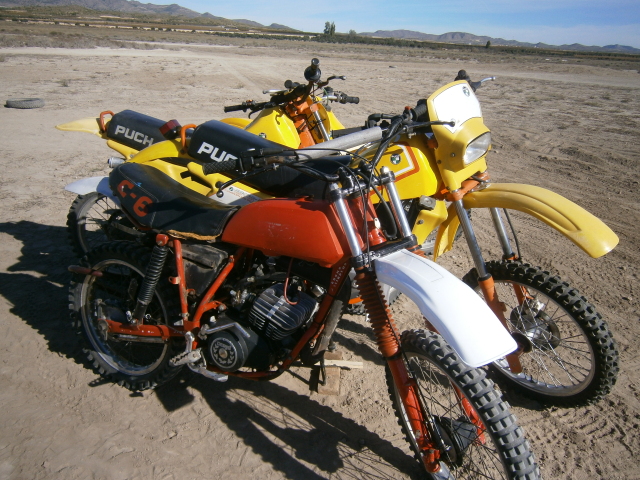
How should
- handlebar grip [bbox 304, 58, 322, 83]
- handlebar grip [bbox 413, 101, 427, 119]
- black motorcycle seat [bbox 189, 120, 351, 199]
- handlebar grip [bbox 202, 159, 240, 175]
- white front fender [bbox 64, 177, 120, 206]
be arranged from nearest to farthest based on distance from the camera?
1. handlebar grip [bbox 202, 159, 240, 175]
2. handlebar grip [bbox 413, 101, 427, 119]
3. black motorcycle seat [bbox 189, 120, 351, 199]
4. white front fender [bbox 64, 177, 120, 206]
5. handlebar grip [bbox 304, 58, 322, 83]

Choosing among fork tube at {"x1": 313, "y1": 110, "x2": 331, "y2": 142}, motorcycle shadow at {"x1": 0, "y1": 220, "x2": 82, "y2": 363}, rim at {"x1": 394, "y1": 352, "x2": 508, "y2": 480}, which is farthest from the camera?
fork tube at {"x1": 313, "y1": 110, "x2": 331, "y2": 142}

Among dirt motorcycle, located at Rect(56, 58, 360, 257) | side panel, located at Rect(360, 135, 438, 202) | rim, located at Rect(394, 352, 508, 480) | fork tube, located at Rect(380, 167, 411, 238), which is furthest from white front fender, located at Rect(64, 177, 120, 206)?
rim, located at Rect(394, 352, 508, 480)

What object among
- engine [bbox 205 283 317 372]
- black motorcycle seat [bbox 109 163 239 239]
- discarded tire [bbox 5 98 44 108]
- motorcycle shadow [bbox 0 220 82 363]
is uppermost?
black motorcycle seat [bbox 109 163 239 239]

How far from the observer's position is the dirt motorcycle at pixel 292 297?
6.30 ft

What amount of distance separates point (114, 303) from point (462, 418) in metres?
2.30

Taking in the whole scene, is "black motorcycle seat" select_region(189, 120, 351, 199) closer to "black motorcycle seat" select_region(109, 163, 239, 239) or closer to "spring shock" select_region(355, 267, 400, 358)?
"black motorcycle seat" select_region(109, 163, 239, 239)

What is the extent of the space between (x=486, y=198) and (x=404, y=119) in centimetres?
78

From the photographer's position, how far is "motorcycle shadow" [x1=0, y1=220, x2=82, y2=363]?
3.46 metres

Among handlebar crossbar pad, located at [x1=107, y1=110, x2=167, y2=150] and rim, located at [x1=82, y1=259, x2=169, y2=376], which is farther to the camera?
handlebar crossbar pad, located at [x1=107, y1=110, x2=167, y2=150]

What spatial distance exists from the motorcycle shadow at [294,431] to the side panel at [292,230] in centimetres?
110

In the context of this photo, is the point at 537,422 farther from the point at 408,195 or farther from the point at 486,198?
the point at 408,195

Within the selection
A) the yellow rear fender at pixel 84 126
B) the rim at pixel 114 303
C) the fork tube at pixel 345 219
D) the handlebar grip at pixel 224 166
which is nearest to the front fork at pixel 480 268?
the fork tube at pixel 345 219

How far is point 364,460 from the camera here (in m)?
2.57

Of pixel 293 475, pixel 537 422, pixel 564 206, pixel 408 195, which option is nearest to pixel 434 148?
pixel 408 195
